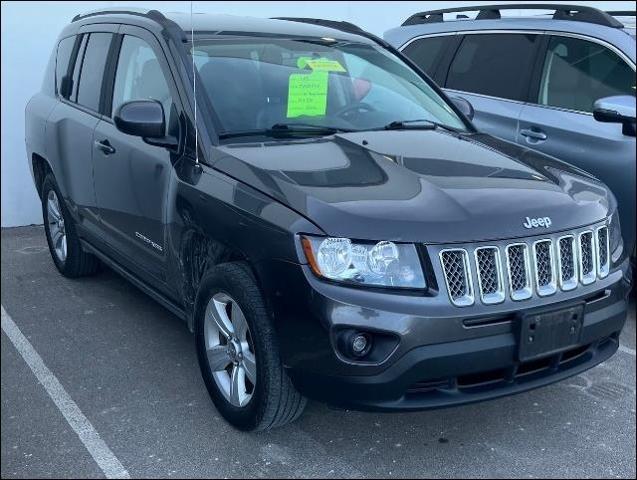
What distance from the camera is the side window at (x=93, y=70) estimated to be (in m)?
3.87

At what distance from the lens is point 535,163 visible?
3.34 metres

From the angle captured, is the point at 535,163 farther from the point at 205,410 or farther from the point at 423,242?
the point at 205,410

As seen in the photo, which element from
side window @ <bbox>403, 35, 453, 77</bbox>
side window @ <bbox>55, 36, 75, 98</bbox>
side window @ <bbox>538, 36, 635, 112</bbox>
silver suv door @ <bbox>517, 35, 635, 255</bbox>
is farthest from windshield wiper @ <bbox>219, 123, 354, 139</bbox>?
side window @ <bbox>538, 36, 635, 112</bbox>

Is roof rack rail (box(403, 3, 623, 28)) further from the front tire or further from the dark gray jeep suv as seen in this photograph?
the front tire

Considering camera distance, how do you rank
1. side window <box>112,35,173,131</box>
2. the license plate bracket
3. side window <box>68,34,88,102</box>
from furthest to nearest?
1. side window <box>68,34,88,102</box>
2. side window <box>112,35,173,131</box>
3. the license plate bracket

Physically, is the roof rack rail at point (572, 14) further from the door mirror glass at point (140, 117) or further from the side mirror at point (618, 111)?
the door mirror glass at point (140, 117)

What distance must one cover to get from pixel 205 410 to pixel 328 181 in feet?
3.79

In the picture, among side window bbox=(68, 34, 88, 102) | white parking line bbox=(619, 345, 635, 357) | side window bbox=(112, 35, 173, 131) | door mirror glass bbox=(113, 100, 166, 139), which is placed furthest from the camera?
white parking line bbox=(619, 345, 635, 357)

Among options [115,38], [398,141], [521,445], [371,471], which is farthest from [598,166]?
[115,38]

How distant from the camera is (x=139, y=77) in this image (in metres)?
3.66

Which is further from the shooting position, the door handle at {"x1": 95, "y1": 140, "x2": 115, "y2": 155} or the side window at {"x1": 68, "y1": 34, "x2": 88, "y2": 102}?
the side window at {"x1": 68, "y1": 34, "x2": 88, "y2": 102}

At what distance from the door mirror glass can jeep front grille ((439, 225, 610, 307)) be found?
135 centimetres

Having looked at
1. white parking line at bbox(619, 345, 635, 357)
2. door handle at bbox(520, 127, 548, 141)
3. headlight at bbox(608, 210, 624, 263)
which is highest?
door handle at bbox(520, 127, 548, 141)

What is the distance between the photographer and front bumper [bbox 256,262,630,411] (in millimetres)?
2559
